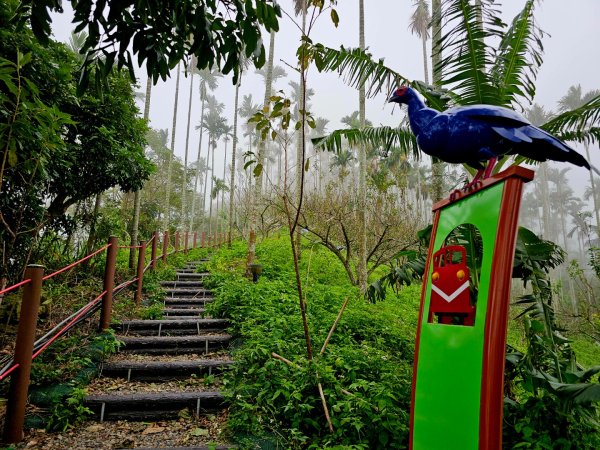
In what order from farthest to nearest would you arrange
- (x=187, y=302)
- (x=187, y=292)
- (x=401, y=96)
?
(x=187, y=292)
(x=187, y=302)
(x=401, y=96)

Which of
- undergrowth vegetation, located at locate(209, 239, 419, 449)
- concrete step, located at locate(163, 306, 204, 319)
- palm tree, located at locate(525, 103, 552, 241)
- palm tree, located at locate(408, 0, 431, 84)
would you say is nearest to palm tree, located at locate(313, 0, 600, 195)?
undergrowth vegetation, located at locate(209, 239, 419, 449)

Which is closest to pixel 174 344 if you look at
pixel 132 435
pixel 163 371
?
pixel 163 371

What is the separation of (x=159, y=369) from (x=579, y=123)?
5.21 m

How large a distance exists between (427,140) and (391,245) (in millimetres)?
7920

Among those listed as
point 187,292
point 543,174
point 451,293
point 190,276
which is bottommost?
point 187,292

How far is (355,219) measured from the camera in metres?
9.97

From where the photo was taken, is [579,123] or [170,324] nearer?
[579,123]

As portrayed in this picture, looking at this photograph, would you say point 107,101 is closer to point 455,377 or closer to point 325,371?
point 325,371

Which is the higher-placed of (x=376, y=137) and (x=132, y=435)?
(x=376, y=137)

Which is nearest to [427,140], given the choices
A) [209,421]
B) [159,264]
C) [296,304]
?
[209,421]

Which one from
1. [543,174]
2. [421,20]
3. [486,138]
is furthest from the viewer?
[543,174]

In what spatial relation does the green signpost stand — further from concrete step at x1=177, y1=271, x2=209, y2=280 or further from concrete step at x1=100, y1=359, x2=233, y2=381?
concrete step at x1=177, y1=271, x2=209, y2=280

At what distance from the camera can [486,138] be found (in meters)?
1.48

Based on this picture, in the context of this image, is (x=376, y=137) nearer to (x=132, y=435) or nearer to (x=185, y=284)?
(x=132, y=435)
